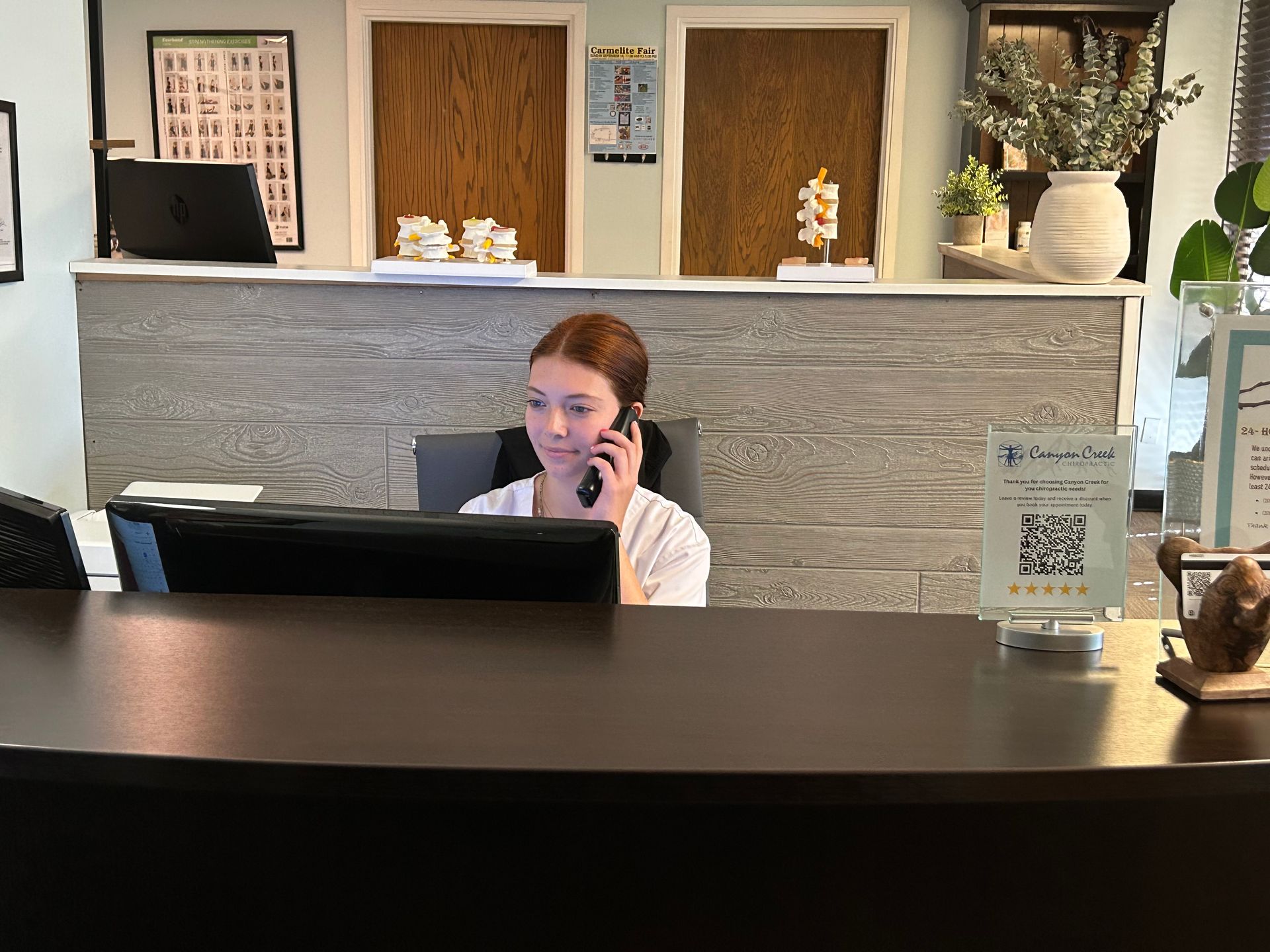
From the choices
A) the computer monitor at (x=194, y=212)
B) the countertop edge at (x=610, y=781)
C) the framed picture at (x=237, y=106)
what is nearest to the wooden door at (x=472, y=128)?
the framed picture at (x=237, y=106)

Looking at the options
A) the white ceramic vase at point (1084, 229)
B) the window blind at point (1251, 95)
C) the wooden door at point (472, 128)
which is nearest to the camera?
the white ceramic vase at point (1084, 229)

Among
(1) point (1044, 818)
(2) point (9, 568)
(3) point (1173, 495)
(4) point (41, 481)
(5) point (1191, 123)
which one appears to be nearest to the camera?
(1) point (1044, 818)

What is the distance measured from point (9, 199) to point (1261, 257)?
2.93 m

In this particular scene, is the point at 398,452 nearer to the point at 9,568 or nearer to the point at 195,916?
the point at 9,568

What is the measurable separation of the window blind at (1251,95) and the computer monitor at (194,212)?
3998 mm

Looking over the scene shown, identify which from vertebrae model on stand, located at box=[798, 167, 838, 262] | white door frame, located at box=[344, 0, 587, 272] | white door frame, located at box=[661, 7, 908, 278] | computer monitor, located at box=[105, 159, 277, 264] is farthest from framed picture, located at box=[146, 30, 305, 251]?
vertebrae model on stand, located at box=[798, 167, 838, 262]

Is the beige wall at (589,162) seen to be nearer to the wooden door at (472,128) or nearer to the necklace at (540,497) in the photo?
the wooden door at (472,128)

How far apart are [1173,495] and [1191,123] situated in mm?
5132

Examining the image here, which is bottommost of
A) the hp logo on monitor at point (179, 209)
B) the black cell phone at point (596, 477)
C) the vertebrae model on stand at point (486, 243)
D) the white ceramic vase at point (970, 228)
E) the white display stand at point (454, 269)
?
the black cell phone at point (596, 477)

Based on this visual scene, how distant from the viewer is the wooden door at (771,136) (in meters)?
5.43

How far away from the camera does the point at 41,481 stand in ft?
8.77

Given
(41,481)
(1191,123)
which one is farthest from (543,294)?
(1191,123)

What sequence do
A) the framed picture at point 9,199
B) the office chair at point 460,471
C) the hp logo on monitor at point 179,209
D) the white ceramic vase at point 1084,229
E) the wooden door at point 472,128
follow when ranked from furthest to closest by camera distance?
the wooden door at point 472,128, the hp logo on monitor at point 179,209, the white ceramic vase at point 1084,229, the framed picture at point 9,199, the office chair at point 460,471

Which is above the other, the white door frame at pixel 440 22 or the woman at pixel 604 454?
the white door frame at pixel 440 22
